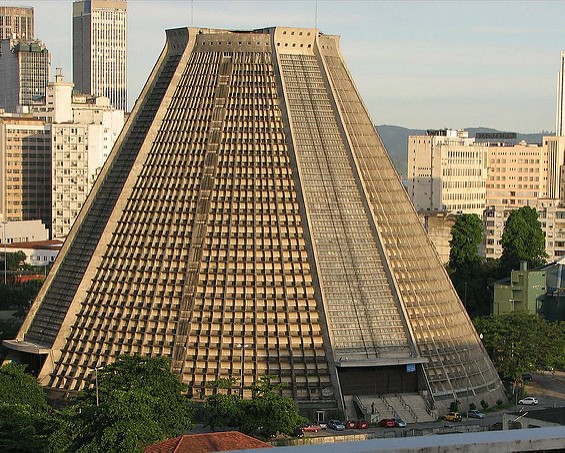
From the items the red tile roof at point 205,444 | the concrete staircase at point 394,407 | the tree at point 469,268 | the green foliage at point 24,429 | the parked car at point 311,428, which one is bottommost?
the parked car at point 311,428

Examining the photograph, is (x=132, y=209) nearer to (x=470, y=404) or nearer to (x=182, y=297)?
(x=182, y=297)

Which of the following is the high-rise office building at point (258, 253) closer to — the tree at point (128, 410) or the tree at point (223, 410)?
the tree at point (223, 410)

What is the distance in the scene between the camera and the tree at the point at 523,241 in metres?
153

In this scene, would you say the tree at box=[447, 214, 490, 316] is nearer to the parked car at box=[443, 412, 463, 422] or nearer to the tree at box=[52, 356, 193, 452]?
the parked car at box=[443, 412, 463, 422]

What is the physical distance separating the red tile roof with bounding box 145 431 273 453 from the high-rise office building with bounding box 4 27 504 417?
23011 mm

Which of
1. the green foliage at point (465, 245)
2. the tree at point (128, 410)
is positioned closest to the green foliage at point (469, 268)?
the green foliage at point (465, 245)

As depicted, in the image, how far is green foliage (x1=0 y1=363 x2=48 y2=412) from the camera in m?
80.9

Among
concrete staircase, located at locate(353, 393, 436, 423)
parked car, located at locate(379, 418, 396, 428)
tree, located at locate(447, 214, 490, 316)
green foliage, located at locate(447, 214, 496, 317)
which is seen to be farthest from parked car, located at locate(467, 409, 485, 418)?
tree, located at locate(447, 214, 490, 316)

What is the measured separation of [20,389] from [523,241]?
8333cm

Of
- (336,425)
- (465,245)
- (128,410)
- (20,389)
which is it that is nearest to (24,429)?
(128,410)

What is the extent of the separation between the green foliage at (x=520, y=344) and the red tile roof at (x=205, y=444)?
127 feet

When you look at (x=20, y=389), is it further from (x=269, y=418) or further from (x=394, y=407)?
(x=394, y=407)

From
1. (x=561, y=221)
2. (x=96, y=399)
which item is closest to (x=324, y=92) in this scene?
(x=96, y=399)

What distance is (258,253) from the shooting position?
91.2 metres
